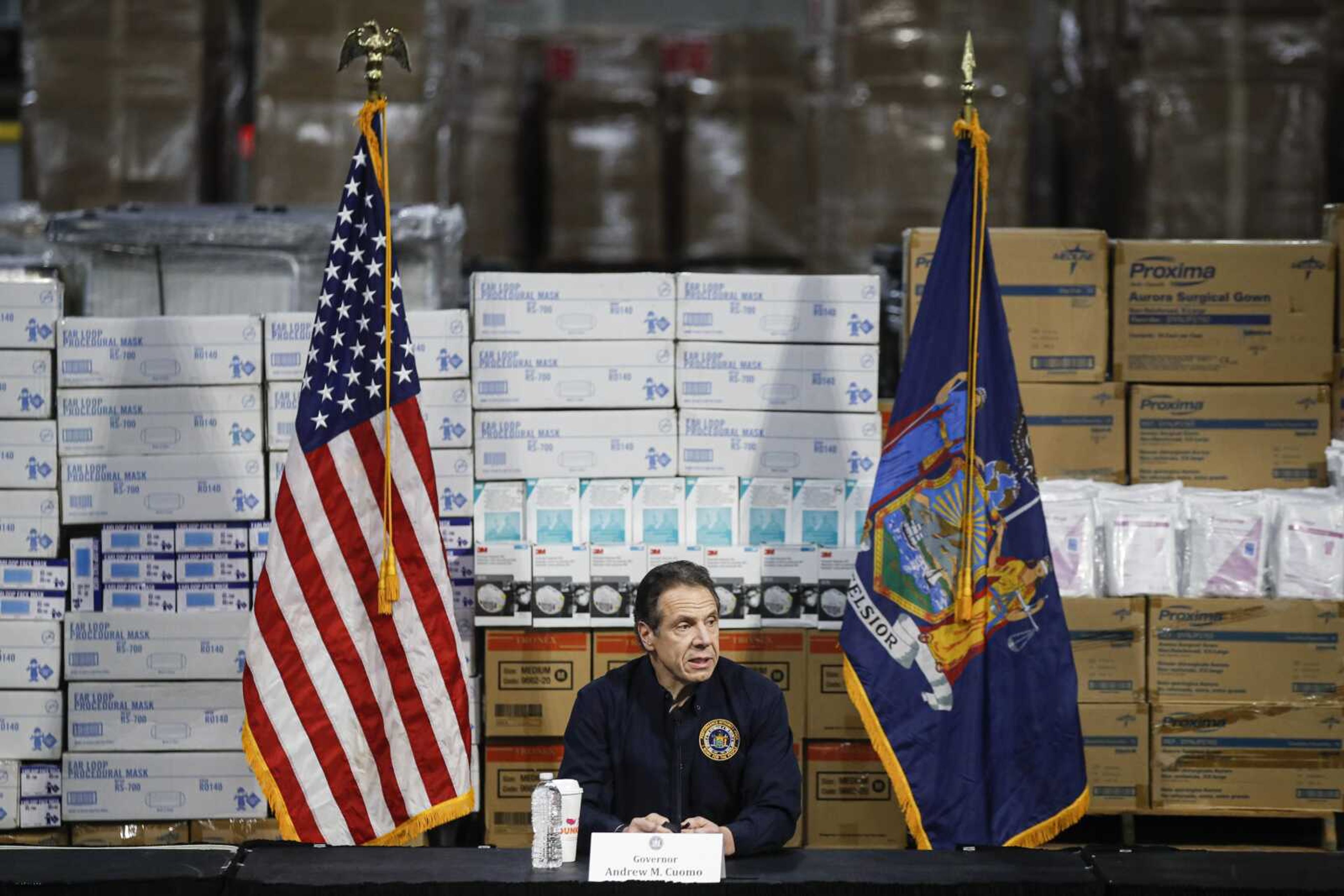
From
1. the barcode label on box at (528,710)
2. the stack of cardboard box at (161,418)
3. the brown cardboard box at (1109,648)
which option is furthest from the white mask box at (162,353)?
the brown cardboard box at (1109,648)

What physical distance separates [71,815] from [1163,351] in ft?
15.1

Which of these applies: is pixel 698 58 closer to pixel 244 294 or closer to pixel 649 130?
pixel 649 130

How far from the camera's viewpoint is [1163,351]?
257 inches

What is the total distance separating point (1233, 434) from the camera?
6512 mm

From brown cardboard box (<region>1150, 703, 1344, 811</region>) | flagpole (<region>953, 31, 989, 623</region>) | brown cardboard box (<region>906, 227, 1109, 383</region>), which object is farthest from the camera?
brown cardboard box (<region>906, 227, 1109, 383</region>)

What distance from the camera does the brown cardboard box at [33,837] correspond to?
6180 mm

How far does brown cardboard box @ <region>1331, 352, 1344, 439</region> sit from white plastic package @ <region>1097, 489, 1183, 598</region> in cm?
84

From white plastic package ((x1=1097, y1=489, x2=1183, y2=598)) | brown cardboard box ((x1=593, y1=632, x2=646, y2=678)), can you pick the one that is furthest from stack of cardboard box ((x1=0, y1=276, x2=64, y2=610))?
white plastic package ((x1=1097, y1=489, x2=1183, y2=598))

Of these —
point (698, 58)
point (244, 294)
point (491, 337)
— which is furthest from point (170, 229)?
point (698, 58)

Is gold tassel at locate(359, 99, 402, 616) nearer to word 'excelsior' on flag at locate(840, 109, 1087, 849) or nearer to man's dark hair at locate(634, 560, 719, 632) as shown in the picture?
man's dark hair at locate(634, 560, 719, 632)

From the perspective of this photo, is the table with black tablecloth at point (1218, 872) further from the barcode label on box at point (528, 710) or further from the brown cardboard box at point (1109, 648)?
the barcode label on box at point (528, 710)

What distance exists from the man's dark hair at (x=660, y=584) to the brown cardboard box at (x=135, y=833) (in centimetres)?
234

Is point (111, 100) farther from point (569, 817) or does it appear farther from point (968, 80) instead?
point (569, 817)

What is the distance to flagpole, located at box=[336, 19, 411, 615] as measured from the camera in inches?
202
